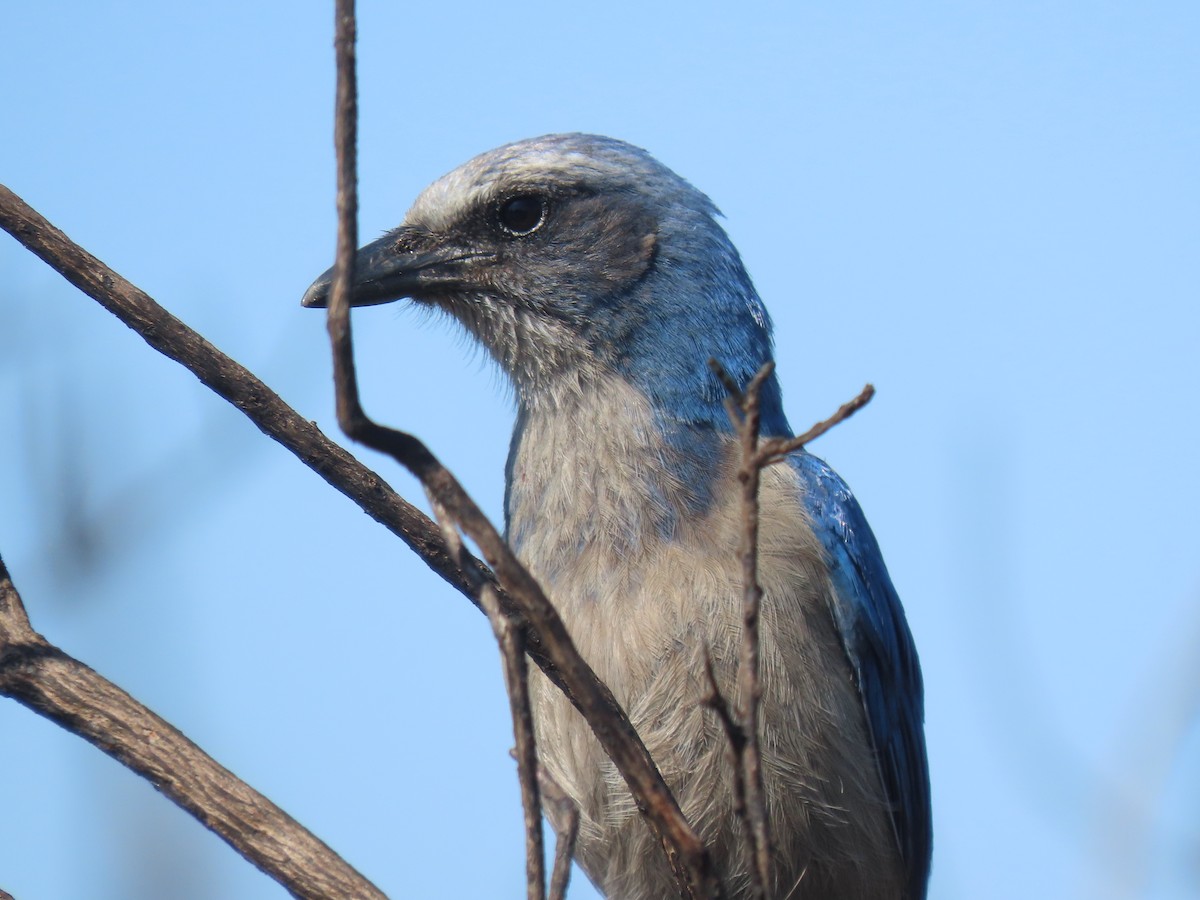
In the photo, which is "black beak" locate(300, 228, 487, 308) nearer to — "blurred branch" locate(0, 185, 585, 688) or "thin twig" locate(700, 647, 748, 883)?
"blurred branch" locate(0, 185, 585, 688)

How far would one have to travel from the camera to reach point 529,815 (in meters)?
2.68

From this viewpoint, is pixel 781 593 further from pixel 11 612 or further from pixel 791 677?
pixel 11 612

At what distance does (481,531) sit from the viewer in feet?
8.59

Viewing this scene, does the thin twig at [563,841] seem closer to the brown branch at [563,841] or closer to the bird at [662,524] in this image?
Result: the brown branch at [563,841]

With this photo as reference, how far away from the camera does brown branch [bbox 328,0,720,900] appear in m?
2.43

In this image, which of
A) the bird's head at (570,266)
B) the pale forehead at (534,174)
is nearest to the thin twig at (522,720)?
the bird's head at (570,266)

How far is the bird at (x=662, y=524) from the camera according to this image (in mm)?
5117

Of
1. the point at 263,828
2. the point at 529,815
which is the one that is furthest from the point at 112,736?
the point at 529,815

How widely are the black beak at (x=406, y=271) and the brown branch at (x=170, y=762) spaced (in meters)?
2.81

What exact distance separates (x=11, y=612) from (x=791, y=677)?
2.75m

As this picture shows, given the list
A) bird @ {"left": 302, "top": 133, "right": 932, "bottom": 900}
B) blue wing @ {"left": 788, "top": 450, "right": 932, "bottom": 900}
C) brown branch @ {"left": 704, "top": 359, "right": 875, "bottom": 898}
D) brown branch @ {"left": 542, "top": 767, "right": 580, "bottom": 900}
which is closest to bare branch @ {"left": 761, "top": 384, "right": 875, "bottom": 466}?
brown branch @ {"left": 704, "top": 359, "right": 875, "bottom": 898}

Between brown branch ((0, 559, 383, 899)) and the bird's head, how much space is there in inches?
108

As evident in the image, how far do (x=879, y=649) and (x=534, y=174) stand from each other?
8.35 feet

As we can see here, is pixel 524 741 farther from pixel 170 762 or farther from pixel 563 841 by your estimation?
pixel 170 762
